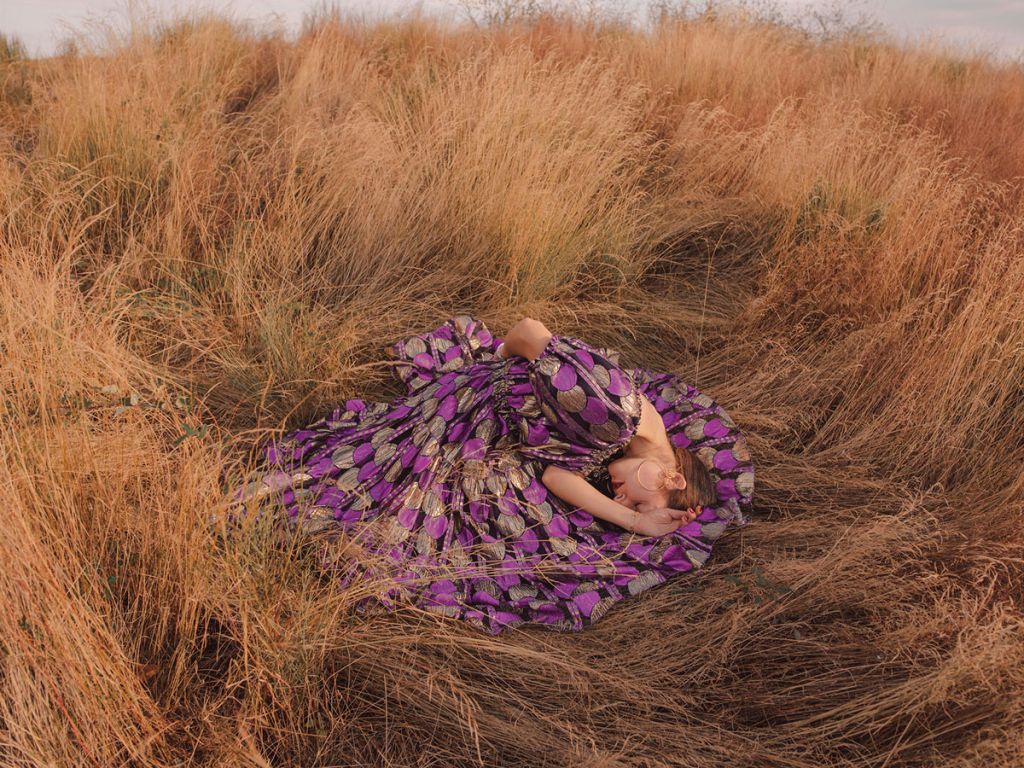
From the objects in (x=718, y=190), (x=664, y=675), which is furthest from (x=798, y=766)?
(x=718, y=190)

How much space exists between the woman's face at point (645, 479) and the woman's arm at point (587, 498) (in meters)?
0.06

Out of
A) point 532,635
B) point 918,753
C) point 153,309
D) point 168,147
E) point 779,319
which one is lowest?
point 532,635

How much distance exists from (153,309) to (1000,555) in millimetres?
3061

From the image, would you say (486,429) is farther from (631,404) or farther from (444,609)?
(444,609)

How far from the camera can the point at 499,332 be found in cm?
352

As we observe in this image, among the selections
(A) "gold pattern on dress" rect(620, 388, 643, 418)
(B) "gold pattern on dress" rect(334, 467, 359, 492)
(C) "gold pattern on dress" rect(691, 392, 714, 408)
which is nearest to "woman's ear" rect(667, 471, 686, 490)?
(A) "gold pattern on dress" rect(620, 388, 643, 418)

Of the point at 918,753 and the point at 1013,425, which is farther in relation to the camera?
the point at 1013,425

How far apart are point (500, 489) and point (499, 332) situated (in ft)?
3.67

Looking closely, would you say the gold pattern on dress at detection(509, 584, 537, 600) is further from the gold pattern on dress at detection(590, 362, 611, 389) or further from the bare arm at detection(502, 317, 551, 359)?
the bare arm at detection(502, 317, 551, 359)

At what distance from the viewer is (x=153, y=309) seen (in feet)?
9.80

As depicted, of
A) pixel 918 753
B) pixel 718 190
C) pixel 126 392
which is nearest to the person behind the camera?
pixel 918 753

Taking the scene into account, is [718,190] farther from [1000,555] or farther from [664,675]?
[664,675]

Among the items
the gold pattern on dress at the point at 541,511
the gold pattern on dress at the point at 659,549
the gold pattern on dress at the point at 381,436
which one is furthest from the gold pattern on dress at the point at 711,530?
the gold pattern on dress at the point at 381,436

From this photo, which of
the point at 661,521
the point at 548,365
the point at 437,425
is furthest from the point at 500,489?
the point at 661,521
